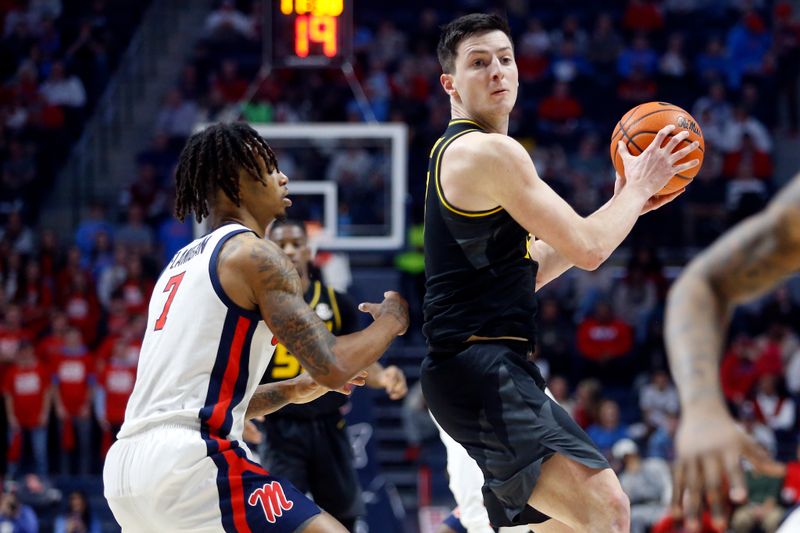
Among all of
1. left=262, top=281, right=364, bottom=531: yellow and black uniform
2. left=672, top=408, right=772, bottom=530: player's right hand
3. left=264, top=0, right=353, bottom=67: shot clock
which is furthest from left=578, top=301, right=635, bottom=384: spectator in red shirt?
left=672, top=408, right=772, bottom=530: player's right hand

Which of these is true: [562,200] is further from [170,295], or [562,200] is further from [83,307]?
[83,307]

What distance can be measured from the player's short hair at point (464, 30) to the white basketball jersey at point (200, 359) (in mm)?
1184

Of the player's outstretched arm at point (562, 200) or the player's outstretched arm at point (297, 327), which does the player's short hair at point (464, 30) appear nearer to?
the player's outstretched arm at point (562, 200)

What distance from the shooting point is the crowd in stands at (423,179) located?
12297 millimetres

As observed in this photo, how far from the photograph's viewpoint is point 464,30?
4551mm

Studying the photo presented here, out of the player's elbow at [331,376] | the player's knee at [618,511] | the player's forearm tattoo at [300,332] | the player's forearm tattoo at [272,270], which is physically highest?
the player's forearm tattoo at [272,270]

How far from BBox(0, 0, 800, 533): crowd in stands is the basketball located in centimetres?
678

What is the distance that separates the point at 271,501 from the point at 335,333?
9.51ft

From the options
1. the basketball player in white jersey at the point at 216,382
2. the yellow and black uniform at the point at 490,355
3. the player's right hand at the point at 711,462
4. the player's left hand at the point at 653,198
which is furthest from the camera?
the player's left hand at the point at 653,198

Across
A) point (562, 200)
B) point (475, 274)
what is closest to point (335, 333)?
point (475, 274)

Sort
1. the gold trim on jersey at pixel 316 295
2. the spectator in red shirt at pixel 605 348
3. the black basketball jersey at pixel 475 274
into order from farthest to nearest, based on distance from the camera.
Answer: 1. the spectator in red shirt at pixel 605 348
2. the gold trim on jersey at pixel 316 295
3. the black basketball jersey at pixel 475 274

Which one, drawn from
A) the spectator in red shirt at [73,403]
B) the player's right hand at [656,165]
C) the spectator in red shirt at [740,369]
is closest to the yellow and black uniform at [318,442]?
the player's right hand at [656,165]

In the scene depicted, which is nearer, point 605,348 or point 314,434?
point 314,434

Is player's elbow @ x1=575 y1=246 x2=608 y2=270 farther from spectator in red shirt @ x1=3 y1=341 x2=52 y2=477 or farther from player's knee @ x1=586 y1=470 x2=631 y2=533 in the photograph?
spectator in red shirt @ x1=3 y1=341 x2=52 y2=477
